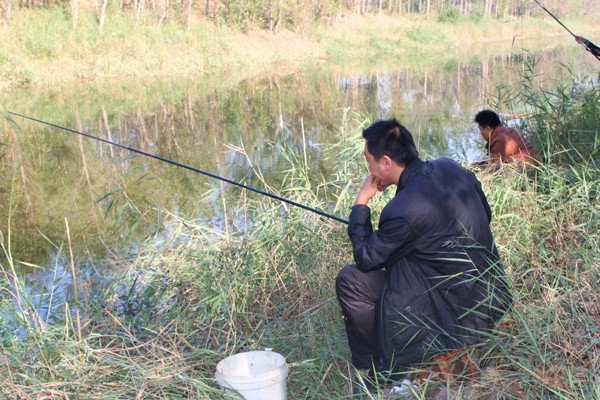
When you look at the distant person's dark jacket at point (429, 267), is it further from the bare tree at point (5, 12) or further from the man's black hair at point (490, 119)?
the bare tree at point (5, 12)

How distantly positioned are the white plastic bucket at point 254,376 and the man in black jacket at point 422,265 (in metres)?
0.34

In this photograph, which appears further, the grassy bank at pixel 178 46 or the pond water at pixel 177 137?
the grassy bank at pixel 178 46

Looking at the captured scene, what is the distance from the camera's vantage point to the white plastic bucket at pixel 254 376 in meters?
2.42

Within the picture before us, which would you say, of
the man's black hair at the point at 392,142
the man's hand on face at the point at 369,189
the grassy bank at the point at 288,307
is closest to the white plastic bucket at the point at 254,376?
the grassy bank at the point at 288,307

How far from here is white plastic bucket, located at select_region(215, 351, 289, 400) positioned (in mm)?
2424

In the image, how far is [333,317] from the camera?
11.0 feet

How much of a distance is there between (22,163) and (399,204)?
22.7 feet

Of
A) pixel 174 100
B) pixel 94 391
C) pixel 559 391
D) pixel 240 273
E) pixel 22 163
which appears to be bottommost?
pixel 174 100

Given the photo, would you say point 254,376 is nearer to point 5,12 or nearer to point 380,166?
point 380,166

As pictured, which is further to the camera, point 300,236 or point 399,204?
point 300,236

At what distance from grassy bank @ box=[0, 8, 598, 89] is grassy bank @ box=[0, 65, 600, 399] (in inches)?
271

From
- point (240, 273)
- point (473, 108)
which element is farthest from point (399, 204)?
point (473, 108)

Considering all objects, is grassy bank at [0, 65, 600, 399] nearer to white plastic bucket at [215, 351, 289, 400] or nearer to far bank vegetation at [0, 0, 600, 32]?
white plastic bucket at [215, 351, 289, 400]

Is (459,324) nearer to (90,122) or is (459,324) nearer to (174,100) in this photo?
(90,122)
